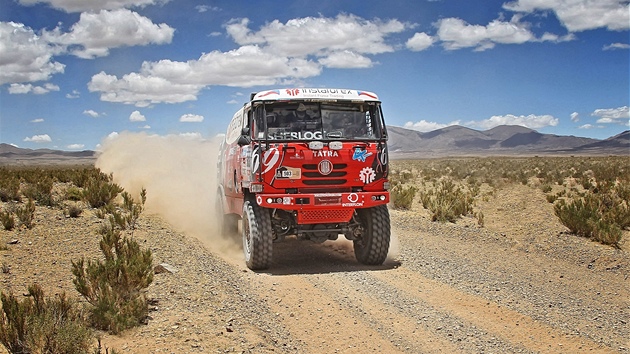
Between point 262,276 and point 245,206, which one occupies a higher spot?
point 245,206

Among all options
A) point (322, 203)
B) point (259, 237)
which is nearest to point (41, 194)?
point (259, 237)

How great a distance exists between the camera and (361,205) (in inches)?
378

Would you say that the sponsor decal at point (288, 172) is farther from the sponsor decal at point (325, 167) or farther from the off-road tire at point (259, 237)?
the off-road tire at point (259, 237)

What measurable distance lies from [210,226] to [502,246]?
7.73 meters

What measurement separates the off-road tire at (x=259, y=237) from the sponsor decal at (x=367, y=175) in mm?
1746

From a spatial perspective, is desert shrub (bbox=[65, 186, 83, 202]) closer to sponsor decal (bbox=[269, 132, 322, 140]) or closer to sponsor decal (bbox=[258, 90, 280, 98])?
sponsor decal (bbox=[258, 90, 280, 98])

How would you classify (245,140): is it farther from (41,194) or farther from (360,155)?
(41,194)

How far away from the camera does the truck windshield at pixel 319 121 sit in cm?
957

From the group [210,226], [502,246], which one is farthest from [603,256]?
[210,226]

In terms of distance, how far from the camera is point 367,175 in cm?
966

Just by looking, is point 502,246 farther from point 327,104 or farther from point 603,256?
point 327,104

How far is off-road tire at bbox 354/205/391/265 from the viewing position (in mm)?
9977

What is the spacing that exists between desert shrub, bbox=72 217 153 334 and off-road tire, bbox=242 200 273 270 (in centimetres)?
211

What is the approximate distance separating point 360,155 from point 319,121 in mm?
949
